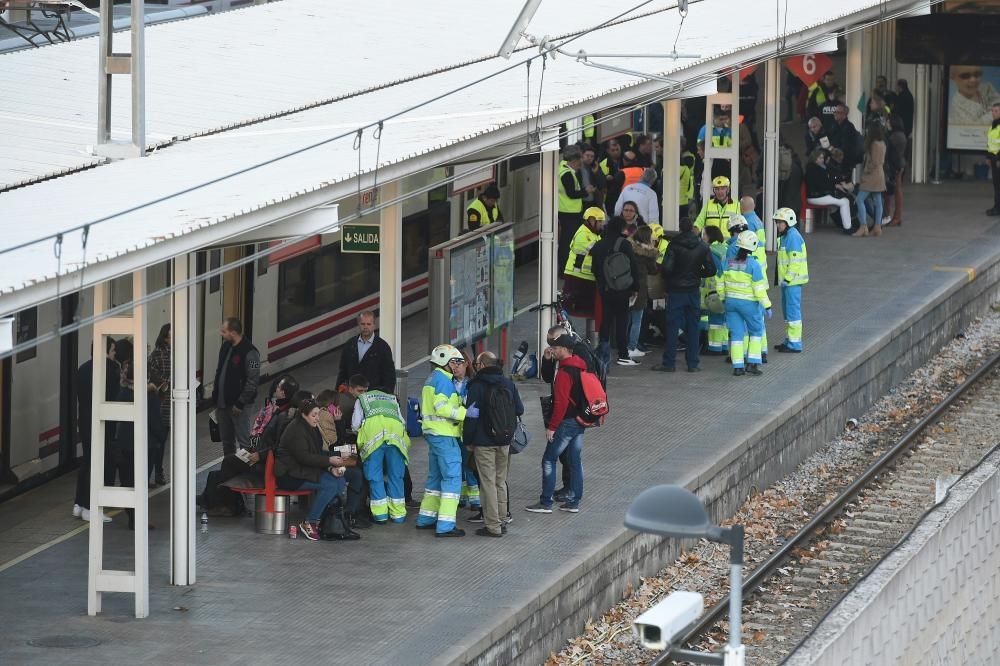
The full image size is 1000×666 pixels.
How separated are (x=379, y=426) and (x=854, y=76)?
48.1 ft

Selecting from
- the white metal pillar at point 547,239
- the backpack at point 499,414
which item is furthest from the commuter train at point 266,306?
the backpack at point 499,414

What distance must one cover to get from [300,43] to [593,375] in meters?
6.12

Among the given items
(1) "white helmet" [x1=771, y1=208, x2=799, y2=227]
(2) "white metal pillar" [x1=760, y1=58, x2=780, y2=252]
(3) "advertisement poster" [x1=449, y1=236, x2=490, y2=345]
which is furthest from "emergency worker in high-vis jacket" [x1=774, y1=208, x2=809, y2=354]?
(2) "white metal pillar" [x1=760, y1=58, x2=780, y2=252]

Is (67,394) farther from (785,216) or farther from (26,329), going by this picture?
(785,216)

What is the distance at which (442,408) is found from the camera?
1388cm

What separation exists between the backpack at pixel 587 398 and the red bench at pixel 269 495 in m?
→ 2.06

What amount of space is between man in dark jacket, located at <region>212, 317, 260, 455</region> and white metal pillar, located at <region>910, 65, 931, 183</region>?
57.8 ft

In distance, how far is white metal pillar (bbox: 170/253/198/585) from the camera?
12.5 meters

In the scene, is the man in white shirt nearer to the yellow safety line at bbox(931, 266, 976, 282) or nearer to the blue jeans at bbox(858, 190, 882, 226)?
the yellow safety line at bbox(931, 266, 976, 282)

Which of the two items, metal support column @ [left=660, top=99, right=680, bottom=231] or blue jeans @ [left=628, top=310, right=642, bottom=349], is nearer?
blue jeans @ [left=628, top=310, right=642, bottom=349]

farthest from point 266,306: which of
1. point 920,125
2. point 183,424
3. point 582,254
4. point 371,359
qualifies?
point 920,125

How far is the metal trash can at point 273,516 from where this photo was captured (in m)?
14.2

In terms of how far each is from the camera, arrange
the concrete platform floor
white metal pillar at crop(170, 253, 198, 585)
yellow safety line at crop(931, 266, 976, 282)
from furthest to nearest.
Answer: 1. yellow safety line at crop(931, 266, 976, 282)
2. white metal pillar at crop(170, 253, 198, 585)
3. the concrete platform floor

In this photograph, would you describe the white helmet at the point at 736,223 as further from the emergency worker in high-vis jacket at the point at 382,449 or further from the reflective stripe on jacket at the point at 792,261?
the emergency worker in high-vis jacket at the point at 382,449
